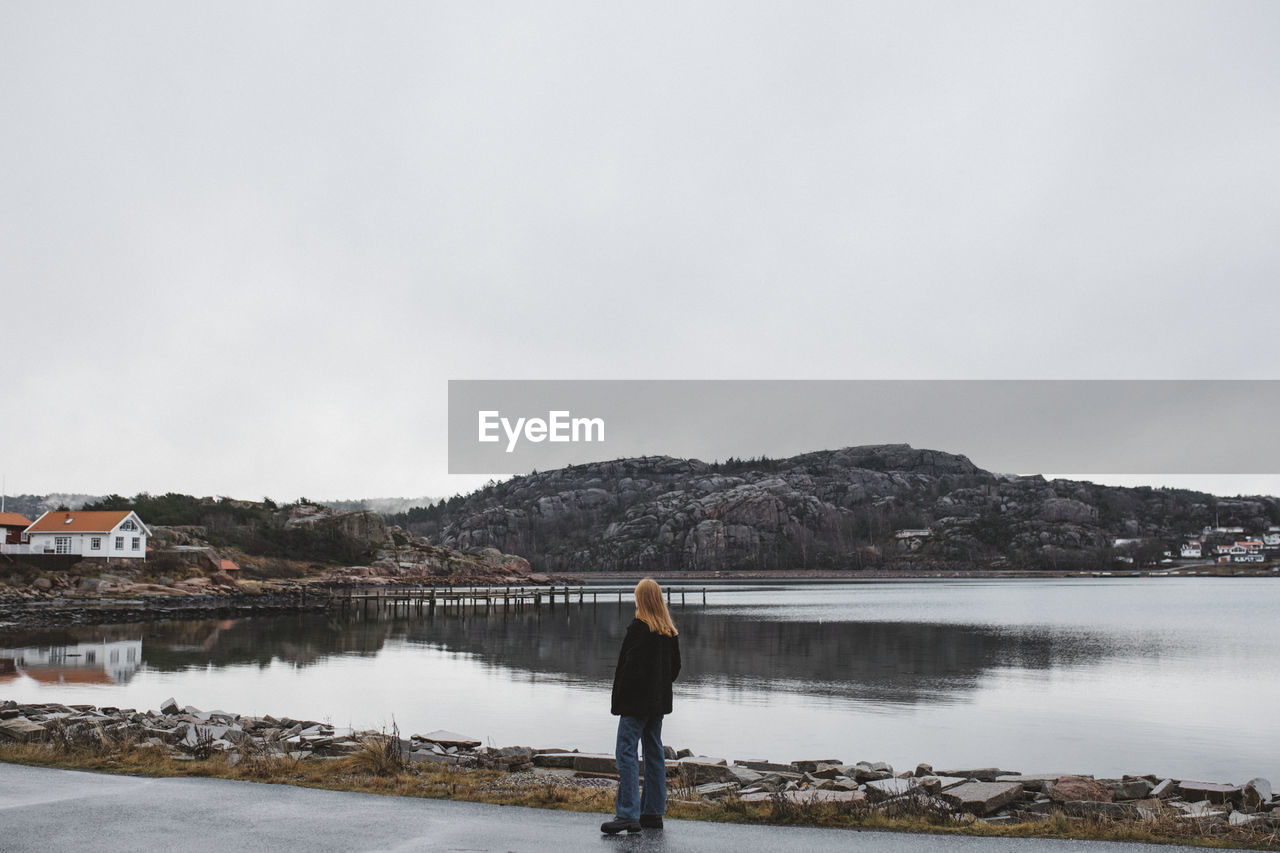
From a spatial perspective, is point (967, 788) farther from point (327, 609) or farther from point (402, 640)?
point (327, 609)

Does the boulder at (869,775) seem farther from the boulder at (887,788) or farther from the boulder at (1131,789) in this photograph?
the boulder at (1131,789)

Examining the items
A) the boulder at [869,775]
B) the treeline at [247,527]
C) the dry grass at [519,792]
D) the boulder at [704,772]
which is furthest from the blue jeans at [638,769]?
the treeline at [247,527]

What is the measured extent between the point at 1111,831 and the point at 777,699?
744 inches

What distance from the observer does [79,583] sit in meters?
69.1

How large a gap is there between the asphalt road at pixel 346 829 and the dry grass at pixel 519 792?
346 millimetres

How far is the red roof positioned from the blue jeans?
80579 millimetres

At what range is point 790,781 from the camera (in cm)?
1288

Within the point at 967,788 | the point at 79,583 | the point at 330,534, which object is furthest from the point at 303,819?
the point at 330,534

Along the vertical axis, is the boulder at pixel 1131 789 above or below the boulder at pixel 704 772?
below

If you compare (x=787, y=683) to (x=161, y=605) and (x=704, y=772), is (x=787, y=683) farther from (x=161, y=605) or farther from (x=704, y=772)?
(x=161, y=605)

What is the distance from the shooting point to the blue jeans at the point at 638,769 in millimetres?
8547

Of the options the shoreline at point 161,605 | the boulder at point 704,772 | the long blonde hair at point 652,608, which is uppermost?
the long blonde hair at point 652,608

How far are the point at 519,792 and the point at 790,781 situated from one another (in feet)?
13.8

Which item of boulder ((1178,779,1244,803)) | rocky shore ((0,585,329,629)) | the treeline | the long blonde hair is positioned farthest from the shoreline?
boulder ((1178,779,1244,803))
